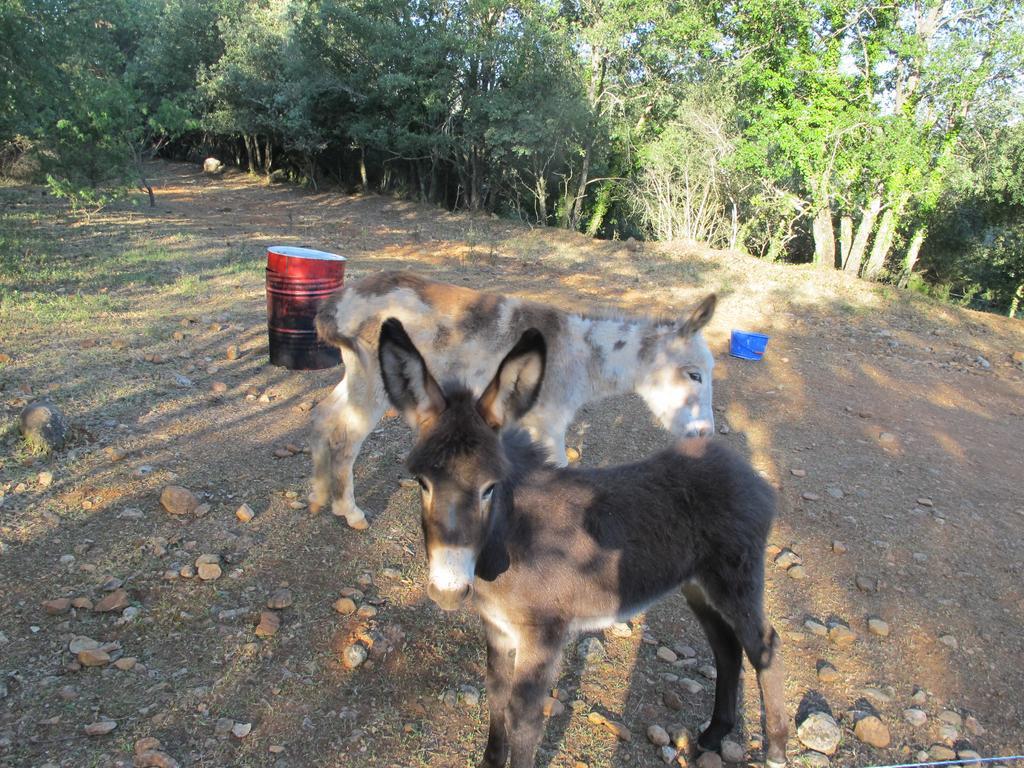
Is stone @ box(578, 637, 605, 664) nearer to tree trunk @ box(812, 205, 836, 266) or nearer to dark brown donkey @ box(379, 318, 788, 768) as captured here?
dark brown donkey @ box(379, 318, 788, 768)

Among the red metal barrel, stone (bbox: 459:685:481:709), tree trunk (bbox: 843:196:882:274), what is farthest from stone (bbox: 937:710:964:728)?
tree trunk (bbox: 843:196:882:274)

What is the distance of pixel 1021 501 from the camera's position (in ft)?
19.6

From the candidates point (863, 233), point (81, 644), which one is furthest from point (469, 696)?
point (863, 233)

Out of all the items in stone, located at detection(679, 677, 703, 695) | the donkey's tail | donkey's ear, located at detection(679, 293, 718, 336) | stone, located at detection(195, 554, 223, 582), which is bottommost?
stone, located at detection(679, 677, 703, 695)

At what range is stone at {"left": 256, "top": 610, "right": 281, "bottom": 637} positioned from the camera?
3.58m

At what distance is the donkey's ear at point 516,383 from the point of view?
2547mm

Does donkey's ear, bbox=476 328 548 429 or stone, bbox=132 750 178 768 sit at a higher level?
donkey's ear, bbox=476 328 548 429

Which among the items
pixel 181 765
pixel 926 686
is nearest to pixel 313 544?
pixel 181 765

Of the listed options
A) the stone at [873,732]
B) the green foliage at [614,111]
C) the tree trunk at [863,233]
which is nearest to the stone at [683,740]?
the stone at [873,732]

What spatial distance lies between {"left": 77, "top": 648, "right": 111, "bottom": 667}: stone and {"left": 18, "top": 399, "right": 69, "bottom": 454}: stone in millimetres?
2374

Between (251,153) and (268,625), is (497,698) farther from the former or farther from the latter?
(251,153)

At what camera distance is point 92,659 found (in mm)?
3219

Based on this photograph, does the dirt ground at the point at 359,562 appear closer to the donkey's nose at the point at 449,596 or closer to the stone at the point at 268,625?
the stone at the point at 268,625

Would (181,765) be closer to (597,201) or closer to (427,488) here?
(427,488)
